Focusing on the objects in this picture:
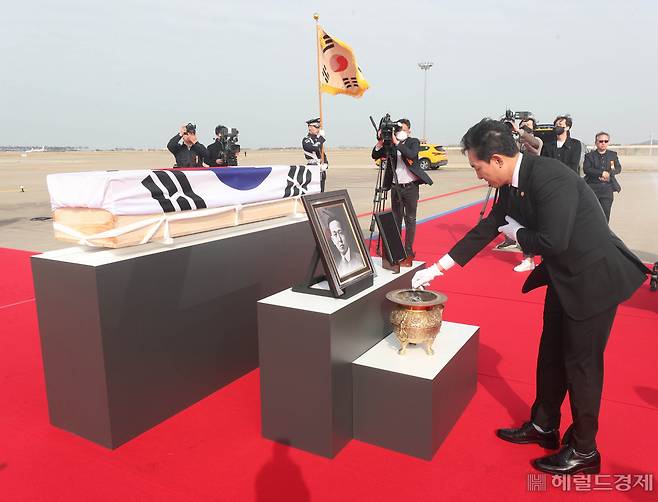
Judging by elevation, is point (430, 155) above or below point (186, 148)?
below

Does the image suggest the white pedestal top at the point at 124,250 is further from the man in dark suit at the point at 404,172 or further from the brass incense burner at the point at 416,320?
the man in dark suit at the point at 404,172

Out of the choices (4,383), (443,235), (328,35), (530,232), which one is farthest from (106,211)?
(443,235)

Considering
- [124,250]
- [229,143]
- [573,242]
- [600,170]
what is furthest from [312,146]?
[573,242]

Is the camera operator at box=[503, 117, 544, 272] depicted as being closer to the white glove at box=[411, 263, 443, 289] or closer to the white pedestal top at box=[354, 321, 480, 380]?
the white pedestal top at box=[354, 321, 480, 380]

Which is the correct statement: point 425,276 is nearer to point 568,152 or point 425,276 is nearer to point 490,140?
point 490,140

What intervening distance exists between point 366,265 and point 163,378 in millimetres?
1321

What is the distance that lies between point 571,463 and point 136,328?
2.23 meters

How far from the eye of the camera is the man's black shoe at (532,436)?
263 cm

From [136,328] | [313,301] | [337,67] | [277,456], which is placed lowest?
[277,456]

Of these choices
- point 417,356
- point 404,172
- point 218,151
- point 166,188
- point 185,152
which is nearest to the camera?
point 417,356

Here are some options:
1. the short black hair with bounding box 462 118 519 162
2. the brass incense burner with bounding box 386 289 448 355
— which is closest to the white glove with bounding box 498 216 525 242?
the short black hair with bounding box 462 118 519 162

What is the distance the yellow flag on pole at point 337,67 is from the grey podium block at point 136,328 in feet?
13.5

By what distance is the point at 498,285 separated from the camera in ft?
18.7

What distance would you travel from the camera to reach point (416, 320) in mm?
2703
